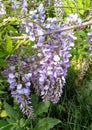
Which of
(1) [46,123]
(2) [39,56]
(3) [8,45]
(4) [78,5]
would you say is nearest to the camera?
(2) [39,56]

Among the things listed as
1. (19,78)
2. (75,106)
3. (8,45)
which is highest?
(8,45)

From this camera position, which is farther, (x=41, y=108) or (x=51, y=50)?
(x=41, y=108)

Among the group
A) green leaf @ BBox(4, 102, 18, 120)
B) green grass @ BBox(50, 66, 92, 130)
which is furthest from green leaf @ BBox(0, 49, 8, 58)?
green grass @ BBox(50, 66, 92, 130)

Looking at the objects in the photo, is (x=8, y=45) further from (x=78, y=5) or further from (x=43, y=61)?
(x=78, y=5)

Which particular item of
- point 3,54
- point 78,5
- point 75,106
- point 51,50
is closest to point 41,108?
point 75,106

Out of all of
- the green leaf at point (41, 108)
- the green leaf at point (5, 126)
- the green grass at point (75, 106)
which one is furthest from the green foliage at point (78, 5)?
the green leaf at point (5, 126)

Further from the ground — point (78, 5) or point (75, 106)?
point (78, 5)

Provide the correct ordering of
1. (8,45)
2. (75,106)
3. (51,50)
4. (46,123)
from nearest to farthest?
(51,50) < (8,45) < (46,123) < (75,106)

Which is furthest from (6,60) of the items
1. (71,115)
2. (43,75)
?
(71,115)
